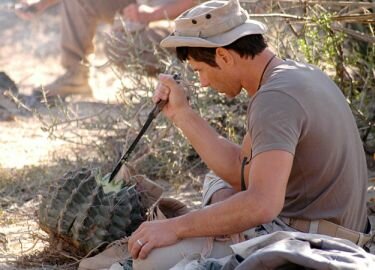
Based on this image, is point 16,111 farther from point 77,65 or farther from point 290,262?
point 290,262

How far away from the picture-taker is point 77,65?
316 inches

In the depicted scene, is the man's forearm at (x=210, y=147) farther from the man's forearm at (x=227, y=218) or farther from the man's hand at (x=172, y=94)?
the man's forearm at (x=227, y=218)

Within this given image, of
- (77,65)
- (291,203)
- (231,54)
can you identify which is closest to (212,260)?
(291,203)

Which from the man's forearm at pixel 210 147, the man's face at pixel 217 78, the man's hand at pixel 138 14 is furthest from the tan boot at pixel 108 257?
the man's hand at pixel 138 14

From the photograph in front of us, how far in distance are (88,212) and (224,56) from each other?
0.89m

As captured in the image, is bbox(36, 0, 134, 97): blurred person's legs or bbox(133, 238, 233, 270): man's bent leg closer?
bbox(133, 238, 233, 270): man's bent leg

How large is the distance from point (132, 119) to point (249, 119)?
210 centimetres

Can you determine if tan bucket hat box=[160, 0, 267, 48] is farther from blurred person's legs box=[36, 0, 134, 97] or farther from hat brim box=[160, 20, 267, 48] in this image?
blurred person's legs box=[36, 0, 134, 97]

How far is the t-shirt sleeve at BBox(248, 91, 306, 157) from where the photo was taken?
3.08 meters

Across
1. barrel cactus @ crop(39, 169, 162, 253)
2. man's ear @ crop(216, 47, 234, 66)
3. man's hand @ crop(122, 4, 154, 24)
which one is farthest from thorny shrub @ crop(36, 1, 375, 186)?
man's ear @ crop(216, 47, 234, 66)

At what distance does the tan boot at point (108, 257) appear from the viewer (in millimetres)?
3754

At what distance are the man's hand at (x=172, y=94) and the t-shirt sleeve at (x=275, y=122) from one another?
0.51 m

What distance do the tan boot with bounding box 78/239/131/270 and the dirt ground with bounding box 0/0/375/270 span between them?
281mm

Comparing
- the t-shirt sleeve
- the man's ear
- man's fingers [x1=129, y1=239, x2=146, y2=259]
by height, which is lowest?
man's fingers [x1=129, y1=239, x2=146, y2=259]
